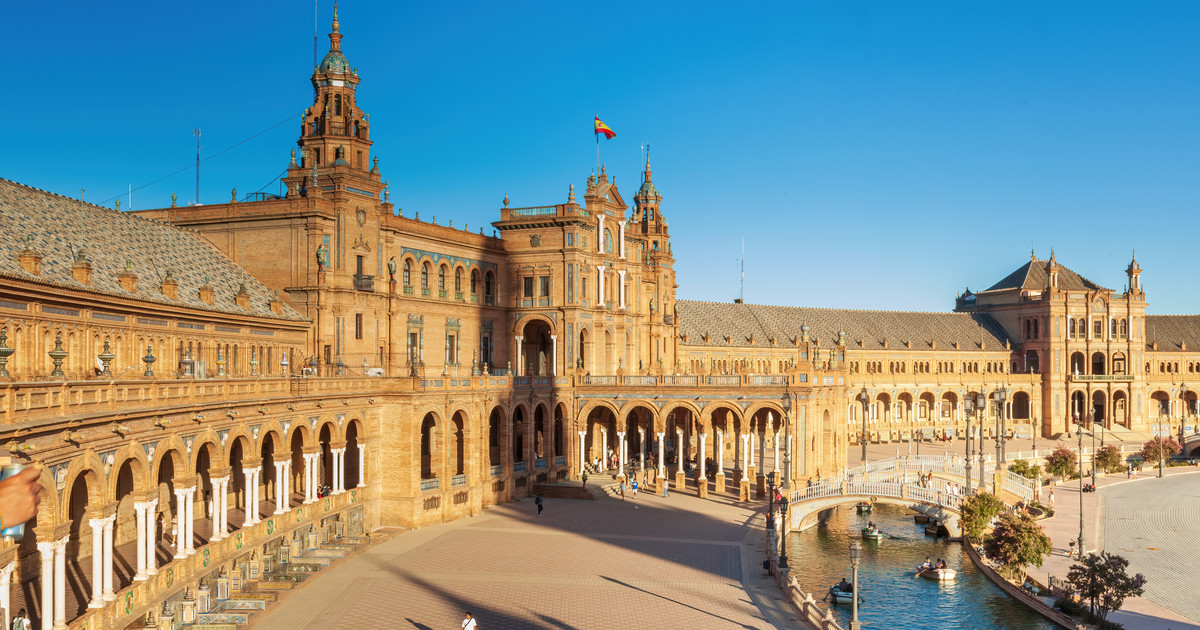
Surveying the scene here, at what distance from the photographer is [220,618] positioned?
31172 millimetres

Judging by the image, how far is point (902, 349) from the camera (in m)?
116

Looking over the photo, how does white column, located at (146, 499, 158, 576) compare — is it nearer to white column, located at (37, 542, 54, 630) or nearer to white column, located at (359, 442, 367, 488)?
white column, located at (37, 542, 54, 630)

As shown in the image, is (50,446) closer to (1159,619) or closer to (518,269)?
(1159,619)

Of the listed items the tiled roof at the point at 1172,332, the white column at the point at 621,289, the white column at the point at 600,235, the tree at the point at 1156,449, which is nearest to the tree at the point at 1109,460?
the tree at the point at 1156,449

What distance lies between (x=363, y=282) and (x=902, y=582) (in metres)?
31.7

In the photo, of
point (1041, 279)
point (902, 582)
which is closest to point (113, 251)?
point (902, 582)

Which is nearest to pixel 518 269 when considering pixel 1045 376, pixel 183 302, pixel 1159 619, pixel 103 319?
pixel 183 302

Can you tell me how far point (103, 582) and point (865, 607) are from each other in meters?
28.4

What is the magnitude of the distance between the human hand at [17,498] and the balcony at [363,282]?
→ 159 feet

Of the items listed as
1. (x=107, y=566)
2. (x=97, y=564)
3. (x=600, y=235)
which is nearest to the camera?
(x=97, y=564)

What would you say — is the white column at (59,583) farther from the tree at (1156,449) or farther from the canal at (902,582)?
the tree at (1156,449)

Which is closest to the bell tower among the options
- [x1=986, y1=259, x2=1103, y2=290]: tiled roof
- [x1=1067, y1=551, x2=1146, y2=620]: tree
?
[x1=1067, y1=551, x2=1146, y2=620]: tree

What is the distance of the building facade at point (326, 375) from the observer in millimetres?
29125

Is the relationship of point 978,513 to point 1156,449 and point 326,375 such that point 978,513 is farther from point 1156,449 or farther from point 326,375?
point 1156,449
